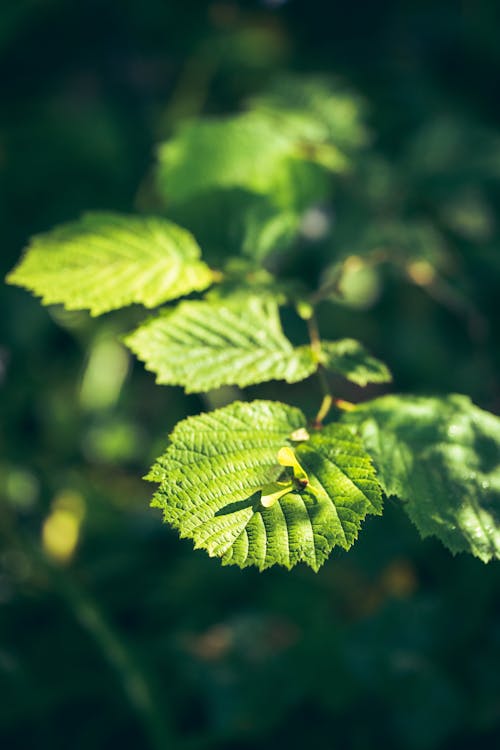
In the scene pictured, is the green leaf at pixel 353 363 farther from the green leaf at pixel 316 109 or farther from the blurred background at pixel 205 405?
the green leaf at pixel 316 109

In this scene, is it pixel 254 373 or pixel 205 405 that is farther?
pixel 205 405

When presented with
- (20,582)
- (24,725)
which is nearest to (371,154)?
(20,582)

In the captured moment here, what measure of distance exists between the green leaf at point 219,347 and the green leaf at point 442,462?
0.12 metres

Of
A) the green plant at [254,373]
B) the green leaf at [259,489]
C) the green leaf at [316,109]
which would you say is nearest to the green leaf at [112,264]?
the green plant at [254,373]

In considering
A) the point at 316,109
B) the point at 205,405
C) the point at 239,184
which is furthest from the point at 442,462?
the point at 205,405

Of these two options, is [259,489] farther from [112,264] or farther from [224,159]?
[224,159]

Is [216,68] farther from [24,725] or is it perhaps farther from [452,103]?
[24,725]

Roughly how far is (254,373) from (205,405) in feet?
4.47

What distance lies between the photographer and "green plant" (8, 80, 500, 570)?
2.13 feet

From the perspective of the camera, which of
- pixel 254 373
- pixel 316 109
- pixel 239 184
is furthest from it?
pixel 316 109

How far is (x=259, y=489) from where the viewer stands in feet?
2.20

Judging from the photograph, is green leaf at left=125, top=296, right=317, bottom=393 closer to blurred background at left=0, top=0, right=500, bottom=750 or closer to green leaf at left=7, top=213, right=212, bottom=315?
green leaf at left=7, top=213, right=212, bottom=315

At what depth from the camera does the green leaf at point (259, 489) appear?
24.4 inches

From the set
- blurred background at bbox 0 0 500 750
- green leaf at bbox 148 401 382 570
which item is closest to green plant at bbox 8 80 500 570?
green leaf at bbox 148 401 382 570
